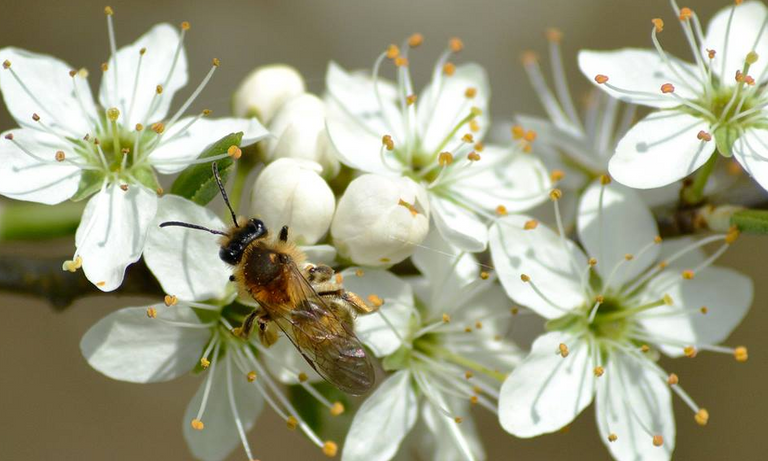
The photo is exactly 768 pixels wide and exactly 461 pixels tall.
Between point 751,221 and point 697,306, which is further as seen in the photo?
point 697,306

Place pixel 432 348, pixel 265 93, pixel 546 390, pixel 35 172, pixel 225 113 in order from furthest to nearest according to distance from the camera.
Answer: pixel 225 113, pixel 265 93, pixel 432 348, pixel 546 390, pixel 35 172

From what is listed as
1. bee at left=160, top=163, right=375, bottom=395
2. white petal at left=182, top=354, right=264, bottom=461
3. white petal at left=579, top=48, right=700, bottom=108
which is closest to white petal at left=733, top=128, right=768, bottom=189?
white petal at left=579, top=48, right=700, bottom=108

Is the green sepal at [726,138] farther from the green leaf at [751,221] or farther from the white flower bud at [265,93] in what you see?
the white flower bud at [265,93]

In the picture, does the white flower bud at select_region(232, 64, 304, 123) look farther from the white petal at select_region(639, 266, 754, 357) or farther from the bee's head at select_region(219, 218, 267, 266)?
the white petal at select_region(639, 266, 754, 357)

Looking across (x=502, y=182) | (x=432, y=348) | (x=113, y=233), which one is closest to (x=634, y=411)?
(x=432, y=348)

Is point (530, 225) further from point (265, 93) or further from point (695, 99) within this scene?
point (265, 93)

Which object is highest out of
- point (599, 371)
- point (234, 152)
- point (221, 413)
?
point (234, 152)
